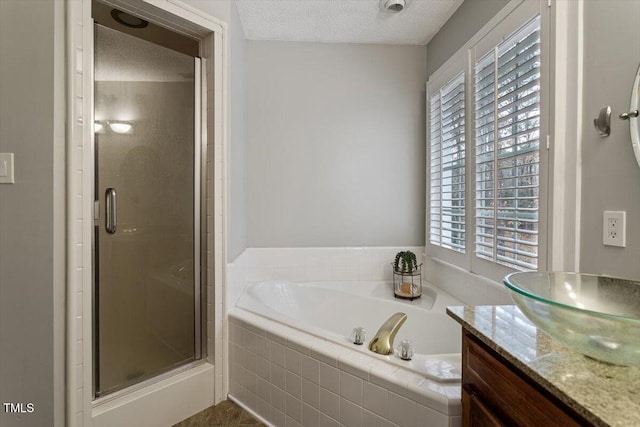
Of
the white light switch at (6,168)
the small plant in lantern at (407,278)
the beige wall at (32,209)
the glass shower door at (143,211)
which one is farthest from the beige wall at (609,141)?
the white light switch at (6,168)

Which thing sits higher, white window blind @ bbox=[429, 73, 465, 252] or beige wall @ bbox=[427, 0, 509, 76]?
beige wall @ bbox=[427, 0, 509, 76]

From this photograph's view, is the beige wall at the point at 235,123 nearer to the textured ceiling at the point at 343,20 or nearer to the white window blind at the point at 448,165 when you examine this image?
the textured ceiling at the point at 343,20

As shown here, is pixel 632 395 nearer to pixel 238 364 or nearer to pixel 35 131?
pixel 238 364

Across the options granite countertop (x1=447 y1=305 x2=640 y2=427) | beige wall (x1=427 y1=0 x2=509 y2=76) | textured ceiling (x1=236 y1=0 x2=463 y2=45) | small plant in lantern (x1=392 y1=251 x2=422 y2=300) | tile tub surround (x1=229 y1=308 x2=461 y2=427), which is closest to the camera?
granite countertop (x1=447 y1=305 x2=640 y2=427)

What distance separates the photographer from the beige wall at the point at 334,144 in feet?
8.36

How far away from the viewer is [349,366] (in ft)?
4.31

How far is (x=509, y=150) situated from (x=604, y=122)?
0.46 meters

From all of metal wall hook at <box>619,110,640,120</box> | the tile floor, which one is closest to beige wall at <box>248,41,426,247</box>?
the tile floor

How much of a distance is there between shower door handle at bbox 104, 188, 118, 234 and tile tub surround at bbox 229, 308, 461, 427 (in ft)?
2.62

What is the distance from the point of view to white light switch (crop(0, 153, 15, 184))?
1.28 meters

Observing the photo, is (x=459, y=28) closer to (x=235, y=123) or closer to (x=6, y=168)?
(x=235, y=123)

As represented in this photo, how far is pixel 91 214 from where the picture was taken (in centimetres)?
143

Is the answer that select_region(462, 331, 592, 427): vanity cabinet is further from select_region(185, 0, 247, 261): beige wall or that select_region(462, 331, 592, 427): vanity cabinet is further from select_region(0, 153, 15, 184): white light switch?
select_region(0, 153, 15, 184): white light switch

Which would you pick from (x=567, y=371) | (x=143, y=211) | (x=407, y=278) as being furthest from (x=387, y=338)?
(x=143, y=211)
